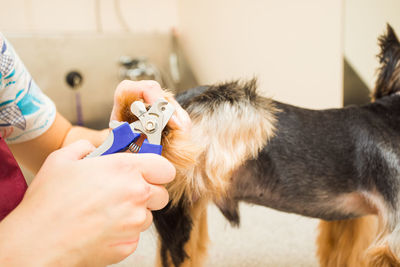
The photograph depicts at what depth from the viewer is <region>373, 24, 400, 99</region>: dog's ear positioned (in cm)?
63

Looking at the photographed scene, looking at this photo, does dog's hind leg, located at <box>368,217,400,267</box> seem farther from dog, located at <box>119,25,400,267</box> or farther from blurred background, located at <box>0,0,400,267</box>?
blurred background, located at <box>0,0,400,267</box>

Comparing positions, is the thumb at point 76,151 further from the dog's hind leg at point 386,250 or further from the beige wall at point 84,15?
the beige wall at point 84,15

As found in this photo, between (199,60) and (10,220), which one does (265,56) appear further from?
(10,220)

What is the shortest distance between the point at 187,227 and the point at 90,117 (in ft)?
4.44

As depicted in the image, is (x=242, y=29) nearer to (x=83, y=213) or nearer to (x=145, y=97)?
(x=145, y=97)

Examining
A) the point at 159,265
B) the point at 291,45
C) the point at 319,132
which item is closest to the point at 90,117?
the point at 291,45

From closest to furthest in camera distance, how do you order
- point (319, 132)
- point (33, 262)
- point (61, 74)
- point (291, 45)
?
point (33, 262), point (319, 132), point (291, 45), point (61, 74)

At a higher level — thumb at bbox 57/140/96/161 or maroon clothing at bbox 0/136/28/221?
thumb at bbox 57/140/96/161

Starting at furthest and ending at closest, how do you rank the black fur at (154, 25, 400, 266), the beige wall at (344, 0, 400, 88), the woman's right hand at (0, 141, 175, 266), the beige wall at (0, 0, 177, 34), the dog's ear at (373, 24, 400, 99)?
the beige wall at (0, 0, 177, 34), the beige wall at (344, 0, 400, 88), the dog's ear at (373, 24, 400, 99), the black fur at (154, 25, 400, 266), the woman's right hand at (0, 141, 175, 266)

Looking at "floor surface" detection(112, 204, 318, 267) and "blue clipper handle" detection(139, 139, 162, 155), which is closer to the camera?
"blue clipper handle" detection(139, 139, 162, 155)

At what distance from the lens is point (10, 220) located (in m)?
0.30

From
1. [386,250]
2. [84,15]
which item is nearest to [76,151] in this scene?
[386,250]

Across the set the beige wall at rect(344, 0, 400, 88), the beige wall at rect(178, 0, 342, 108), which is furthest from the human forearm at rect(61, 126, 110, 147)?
the beige wall at rect(178, 0, 342, 108)

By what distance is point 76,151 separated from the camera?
1.22 feet
